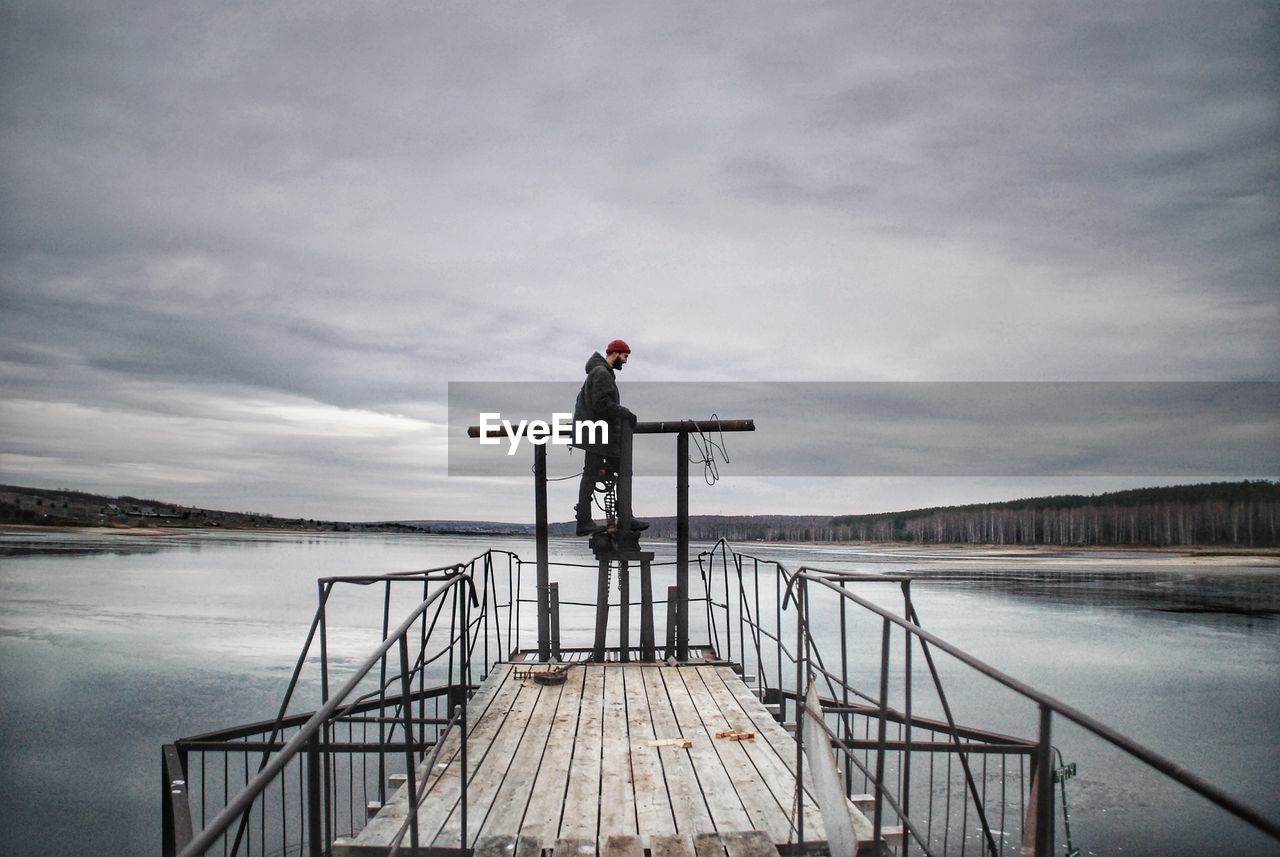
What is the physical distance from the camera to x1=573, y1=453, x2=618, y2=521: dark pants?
891cm

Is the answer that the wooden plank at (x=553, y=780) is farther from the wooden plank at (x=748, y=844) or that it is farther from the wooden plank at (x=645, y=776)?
the wooden plank at (x=748, y=844)

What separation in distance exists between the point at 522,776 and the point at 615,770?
0.59m

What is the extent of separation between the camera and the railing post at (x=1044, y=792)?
1.82 m

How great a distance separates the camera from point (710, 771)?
4730mm

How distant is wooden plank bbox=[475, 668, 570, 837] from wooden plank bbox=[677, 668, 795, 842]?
1.15 metres

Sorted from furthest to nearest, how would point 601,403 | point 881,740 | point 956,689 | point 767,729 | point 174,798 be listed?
point 956,689 < point 601,403 < point 174,798 < point 767,729 < point 881,740

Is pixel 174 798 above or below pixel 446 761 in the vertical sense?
below

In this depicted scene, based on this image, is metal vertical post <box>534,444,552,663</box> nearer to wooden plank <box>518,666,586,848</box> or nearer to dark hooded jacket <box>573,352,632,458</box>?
dark hooded jacket <box>573,352,632,458</box>

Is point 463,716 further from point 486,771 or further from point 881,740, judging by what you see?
point 881,740

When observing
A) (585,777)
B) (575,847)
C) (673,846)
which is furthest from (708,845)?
(585,777)

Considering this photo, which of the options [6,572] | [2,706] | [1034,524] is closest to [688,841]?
[2,706]

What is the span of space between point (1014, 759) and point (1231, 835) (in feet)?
13.9

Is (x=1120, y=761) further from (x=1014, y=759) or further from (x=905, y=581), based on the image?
(x=905, y=581)

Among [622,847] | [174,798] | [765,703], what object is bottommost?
[174,798]
